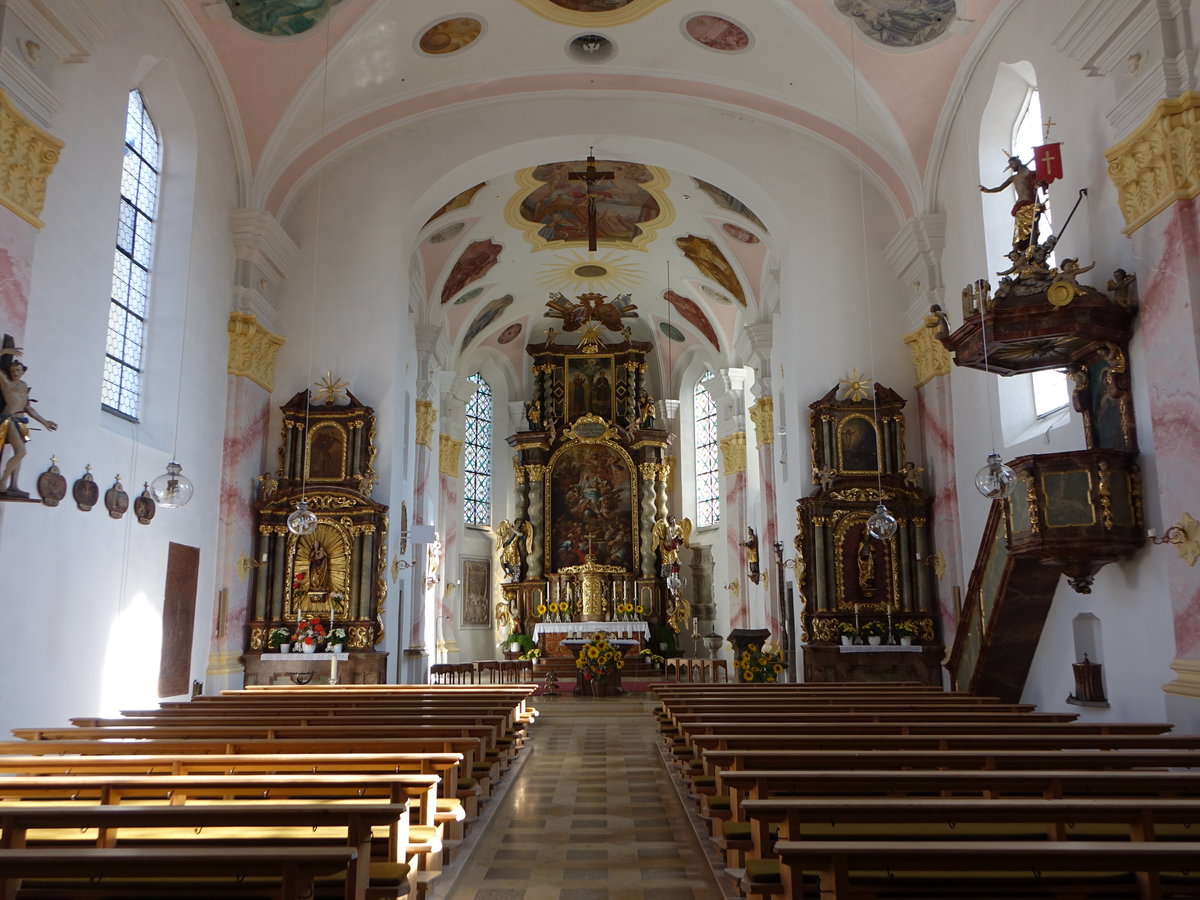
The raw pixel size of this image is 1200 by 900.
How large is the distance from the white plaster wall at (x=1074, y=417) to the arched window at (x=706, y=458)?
42.8 ft

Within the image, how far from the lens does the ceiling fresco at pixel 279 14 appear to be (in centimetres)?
1174

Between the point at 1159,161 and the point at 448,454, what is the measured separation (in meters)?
17.5

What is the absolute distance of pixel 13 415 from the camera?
24.7 ft

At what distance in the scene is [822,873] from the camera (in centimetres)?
315

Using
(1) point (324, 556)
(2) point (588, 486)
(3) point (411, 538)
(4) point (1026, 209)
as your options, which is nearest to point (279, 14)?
(1) point (324, 556)

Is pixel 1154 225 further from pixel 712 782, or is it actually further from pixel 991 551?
pixel 712 782

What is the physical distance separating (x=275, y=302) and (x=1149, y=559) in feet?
38.7

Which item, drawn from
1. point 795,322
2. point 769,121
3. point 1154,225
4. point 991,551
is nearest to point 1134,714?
point 991,551

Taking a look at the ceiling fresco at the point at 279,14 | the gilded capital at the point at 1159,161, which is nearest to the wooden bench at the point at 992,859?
the gilded capital at the point at 1159,161

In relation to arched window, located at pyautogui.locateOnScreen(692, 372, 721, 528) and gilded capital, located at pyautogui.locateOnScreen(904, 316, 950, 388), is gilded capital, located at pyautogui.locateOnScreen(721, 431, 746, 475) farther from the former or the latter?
gilded capital, located at pyautogui.locateOnScreen(904, 316, 950, 388)

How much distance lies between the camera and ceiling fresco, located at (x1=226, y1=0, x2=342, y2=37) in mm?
11742

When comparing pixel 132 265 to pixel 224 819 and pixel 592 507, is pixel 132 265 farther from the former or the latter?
pixel 592 507

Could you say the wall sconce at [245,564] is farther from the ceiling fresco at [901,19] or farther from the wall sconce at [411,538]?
the ceiling fresco at [901,19]

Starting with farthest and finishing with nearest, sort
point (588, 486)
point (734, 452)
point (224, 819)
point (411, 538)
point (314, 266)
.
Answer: point (588, 486), point (734, 452), point (411, 538), point (314, 266), point (224, 819)
